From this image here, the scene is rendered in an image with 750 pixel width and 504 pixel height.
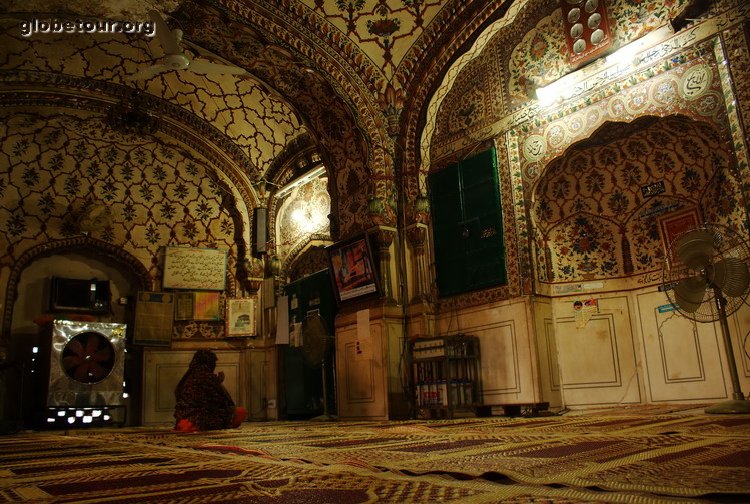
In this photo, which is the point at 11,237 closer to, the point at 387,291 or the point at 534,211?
the point at 387,291

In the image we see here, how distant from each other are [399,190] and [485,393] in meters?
2.96

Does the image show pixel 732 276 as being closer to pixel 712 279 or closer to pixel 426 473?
pixel 712 279

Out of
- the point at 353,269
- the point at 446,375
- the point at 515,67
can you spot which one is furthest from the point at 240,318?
Answer: the point at 515,67

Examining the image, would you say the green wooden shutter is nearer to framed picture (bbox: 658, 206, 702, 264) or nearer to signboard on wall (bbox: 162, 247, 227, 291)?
framed picture (bbox: 658, 206, 702, 264)

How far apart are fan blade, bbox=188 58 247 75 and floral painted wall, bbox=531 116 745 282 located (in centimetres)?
465

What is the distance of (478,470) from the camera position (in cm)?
186

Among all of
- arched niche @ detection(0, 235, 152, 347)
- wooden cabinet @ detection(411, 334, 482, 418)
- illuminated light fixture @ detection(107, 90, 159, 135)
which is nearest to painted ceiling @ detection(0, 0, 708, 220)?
illuminated light fixture @ detection(107, 90, 159, 135)

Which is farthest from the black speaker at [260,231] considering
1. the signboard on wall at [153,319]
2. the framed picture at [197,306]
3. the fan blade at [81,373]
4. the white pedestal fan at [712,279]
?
the white pedestal fan at [712,279]

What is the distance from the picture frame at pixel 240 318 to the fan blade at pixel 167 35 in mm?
4949

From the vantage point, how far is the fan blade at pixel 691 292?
5392 millimetres

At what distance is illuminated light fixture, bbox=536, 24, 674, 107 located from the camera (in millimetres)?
6496

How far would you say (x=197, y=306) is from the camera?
10.6 meters

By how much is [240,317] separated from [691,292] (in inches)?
301

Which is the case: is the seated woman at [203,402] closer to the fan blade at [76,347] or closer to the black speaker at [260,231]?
the fan blade at [76,347]
